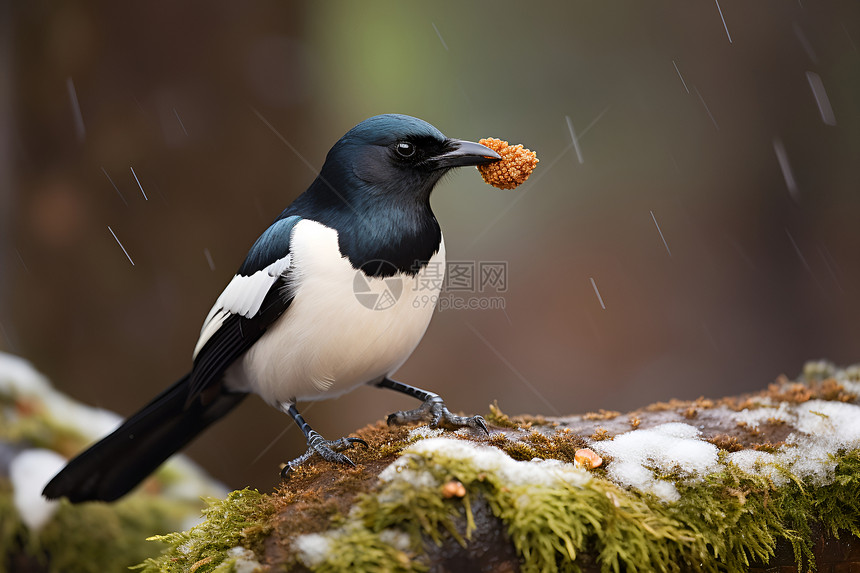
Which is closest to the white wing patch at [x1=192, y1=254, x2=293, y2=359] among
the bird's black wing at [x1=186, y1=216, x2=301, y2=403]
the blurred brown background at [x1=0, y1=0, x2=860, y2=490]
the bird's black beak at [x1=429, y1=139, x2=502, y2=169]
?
the bird's black wing at [x1=186, y1=216, x2=301, y2=403]

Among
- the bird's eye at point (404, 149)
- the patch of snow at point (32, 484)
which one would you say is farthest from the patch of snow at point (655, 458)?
the patch of snow at point (32, 484)

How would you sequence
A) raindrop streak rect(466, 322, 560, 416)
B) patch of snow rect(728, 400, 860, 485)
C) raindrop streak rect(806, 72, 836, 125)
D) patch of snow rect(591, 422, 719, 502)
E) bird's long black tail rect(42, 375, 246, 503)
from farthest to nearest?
raindrop streak rect(466, 322, 560, 416) < raindrop streak rect(806, 72, 836, 125) < bird's long black tail rect(42, 375, 246, 503) < patch of snow rect(728, 400, 860, 485) < patch of snow rect(591, 422, 719, 502)

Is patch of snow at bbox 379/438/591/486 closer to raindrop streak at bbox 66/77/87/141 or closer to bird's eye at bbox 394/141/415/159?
bird's eye at bbox 394/141/415/159

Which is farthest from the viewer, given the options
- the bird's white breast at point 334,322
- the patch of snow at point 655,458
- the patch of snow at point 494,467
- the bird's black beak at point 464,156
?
the bird's black beak at point 464,156

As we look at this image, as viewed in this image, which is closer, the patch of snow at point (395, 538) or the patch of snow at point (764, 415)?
the patch of snow at point (395, 538)

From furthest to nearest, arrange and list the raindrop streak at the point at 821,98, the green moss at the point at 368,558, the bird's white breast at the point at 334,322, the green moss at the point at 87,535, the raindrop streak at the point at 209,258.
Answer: the raindrop streak at the point at 821,98, the raindrop streak at the point at 209,258, the green moss at the point at 87,535, the bird's white breast at the point at 334,322, the green moss at the point at 368,558

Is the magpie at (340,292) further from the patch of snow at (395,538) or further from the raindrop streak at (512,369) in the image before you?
the raindrop streak at (512,369)
